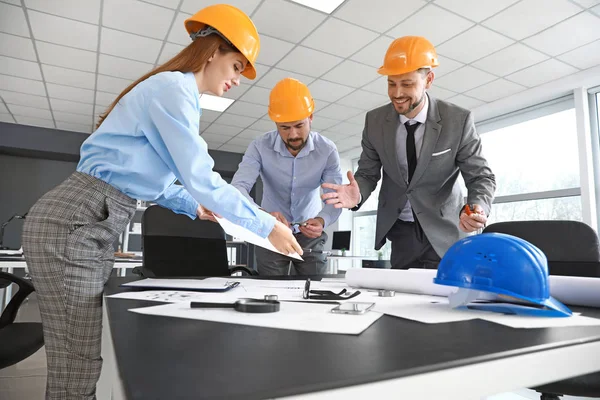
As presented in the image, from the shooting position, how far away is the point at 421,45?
1.71m

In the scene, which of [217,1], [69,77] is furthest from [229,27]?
[69,77]

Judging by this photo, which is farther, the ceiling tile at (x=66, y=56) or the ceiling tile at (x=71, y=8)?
the ceiling tile at (x=66, y=56)

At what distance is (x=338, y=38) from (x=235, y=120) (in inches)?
107

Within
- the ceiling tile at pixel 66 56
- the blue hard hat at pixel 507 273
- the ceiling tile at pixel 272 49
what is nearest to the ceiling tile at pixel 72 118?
the ceiling tile at pixel 66 56

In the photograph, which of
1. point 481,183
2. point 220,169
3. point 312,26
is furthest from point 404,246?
point 220,169

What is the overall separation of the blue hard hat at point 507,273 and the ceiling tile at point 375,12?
117 inches

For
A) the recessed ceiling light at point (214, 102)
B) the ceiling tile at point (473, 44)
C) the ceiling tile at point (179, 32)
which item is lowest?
the ceiling tile at point (473, 44)

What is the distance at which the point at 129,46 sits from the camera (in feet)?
12.4

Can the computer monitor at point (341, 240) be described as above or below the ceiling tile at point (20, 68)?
below

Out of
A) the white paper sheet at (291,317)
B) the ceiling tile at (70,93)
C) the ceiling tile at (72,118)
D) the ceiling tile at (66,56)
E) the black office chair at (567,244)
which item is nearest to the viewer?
the white paper sheet at (291,317)

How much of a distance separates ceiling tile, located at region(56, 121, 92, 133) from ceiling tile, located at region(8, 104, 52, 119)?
1.06ft

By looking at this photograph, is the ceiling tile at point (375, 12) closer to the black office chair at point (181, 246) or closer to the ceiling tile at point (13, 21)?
the black office chair at point (181, 246)

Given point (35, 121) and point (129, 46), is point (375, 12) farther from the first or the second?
point (35, 121)

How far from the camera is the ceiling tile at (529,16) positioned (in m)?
3.04
